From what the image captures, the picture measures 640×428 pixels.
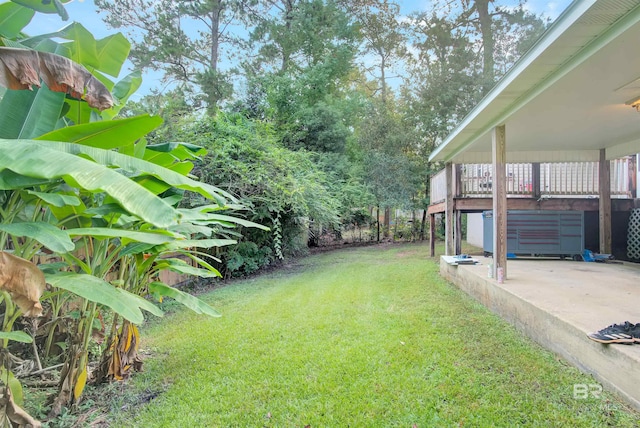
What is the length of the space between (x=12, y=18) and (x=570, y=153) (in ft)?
31.1

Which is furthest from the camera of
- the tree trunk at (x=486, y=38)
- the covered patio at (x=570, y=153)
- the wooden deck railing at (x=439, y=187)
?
the tree trunk at (x=486, y=38)

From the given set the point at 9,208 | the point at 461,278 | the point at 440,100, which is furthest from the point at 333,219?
the point at 440,100

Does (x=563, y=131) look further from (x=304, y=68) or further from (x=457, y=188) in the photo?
(x=304, y=68)

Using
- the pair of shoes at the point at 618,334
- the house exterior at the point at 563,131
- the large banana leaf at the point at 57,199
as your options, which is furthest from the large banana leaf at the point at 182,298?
the house exterior at the point at 563,131

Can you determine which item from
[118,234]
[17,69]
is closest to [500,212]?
[118,234]

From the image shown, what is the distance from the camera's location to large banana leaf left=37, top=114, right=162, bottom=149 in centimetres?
183

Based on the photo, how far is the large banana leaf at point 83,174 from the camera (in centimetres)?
138

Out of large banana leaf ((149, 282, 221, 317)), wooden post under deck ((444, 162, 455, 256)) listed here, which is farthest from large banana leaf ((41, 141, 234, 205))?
wooden post under deck ((444, 162, 455, 256))

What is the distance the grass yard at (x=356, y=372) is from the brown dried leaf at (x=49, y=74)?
2.25 m

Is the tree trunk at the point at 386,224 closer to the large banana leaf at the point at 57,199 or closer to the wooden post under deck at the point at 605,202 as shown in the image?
the wooden post under deck at the point at 605,202

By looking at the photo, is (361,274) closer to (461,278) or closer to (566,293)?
(461,278)

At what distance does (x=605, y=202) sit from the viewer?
23.2 feet

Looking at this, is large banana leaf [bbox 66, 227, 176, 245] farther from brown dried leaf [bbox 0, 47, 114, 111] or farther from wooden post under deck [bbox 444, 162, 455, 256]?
wooden post under deck [bbox 444, 162, 455, 256]

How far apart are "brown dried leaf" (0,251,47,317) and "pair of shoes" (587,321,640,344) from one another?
12.1ft
